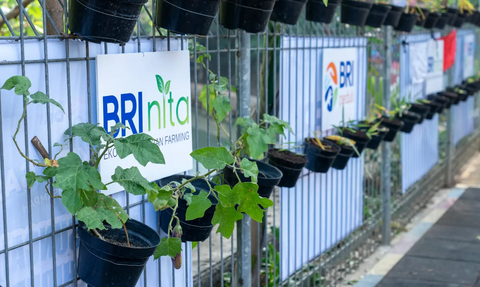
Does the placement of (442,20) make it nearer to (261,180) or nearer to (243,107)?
(243,107)

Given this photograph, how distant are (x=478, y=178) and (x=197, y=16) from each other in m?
7.36

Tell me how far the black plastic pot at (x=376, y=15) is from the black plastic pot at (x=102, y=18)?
2993 millimetres

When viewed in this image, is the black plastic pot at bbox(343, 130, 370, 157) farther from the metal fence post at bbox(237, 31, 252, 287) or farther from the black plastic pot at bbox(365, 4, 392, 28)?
the metal fence post at bbox(237, 31, 252, 287)

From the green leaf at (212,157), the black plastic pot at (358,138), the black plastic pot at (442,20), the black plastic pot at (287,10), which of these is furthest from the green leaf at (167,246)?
the black plastic pot at (442,20)

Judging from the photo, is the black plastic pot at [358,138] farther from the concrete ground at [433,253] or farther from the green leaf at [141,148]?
the green leaf at [141,148]

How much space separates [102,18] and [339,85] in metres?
2.80

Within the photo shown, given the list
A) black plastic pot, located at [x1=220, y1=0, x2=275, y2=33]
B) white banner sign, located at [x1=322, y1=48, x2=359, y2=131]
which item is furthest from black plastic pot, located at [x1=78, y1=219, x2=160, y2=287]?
white banner sign, located at [x1=322, y1=48, x2=359, y2=131]

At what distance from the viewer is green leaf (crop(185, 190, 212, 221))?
2.48m

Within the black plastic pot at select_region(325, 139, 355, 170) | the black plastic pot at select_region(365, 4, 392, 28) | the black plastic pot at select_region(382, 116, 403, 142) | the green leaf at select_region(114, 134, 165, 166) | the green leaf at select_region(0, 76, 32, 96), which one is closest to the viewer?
the green leaf at select_region(0, 76, 32, 96)

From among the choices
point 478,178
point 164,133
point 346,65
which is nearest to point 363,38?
point 346,65

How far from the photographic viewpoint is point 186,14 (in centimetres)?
251

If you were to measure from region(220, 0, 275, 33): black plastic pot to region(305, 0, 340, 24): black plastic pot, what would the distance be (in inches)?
40.2

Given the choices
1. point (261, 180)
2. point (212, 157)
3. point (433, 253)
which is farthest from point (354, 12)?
point (212, 157)

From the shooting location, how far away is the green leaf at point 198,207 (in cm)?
248
